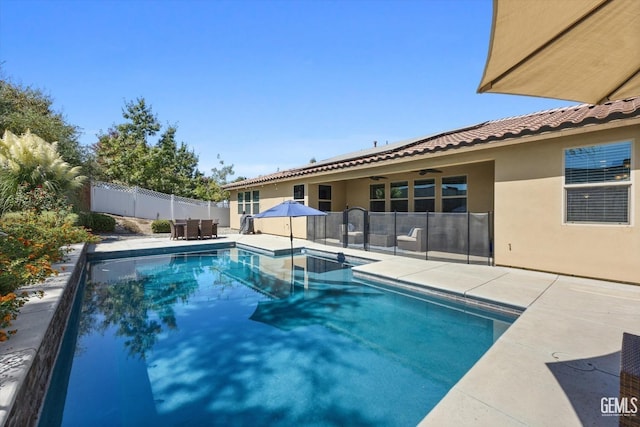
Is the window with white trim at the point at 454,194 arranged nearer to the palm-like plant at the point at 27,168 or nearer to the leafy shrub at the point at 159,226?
the palm-like plant at the point at 27,168

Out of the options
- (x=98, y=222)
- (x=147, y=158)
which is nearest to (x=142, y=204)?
(x=98, y=222)

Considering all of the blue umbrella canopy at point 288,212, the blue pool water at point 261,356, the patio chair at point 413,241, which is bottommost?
the blue pool water at point 261,356

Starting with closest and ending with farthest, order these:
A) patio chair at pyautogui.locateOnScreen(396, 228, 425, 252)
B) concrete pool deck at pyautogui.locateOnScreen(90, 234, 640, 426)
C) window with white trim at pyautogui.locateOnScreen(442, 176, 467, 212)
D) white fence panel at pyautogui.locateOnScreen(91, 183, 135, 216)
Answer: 1. concrete pool deck at pyautogui.locateOnScreen(90, 234, 640, 426)
2. patio chair at pyautogui.locateOnScreen(396, 228, 425, 252)
3. window with white trim at pyautogui.locateOnScreen(442, 176, 467, 212)
4. white fence panel at pyautogui.locateOnScreen(91, 183, 135, 216)

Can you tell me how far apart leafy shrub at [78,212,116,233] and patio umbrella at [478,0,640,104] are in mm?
17708

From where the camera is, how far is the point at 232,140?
2178 cm

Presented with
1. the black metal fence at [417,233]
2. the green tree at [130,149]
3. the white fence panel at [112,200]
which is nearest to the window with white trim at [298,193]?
the black metal fence at [417,233]

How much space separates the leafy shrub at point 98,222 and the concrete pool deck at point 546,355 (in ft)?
53.4

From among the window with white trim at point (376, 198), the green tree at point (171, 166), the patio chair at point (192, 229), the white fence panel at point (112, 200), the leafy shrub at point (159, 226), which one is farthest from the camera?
the green tree at point (171, 166)

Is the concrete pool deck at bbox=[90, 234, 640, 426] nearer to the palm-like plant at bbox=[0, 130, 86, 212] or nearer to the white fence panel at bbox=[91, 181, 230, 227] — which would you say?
the palm-like plant at bbox=[0, 130, 86, 212]

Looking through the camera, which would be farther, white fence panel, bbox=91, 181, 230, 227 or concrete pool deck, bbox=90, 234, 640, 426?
white fence panel, bbox=91, 181, 230, 227

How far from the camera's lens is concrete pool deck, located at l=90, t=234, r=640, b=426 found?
87.2 inches

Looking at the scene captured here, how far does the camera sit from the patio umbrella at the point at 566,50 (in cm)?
179

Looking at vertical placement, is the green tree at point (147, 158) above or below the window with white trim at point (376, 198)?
above

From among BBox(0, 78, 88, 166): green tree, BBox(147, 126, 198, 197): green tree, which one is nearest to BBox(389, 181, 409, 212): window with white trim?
BBox(0, 78, 88, 166): green tree
